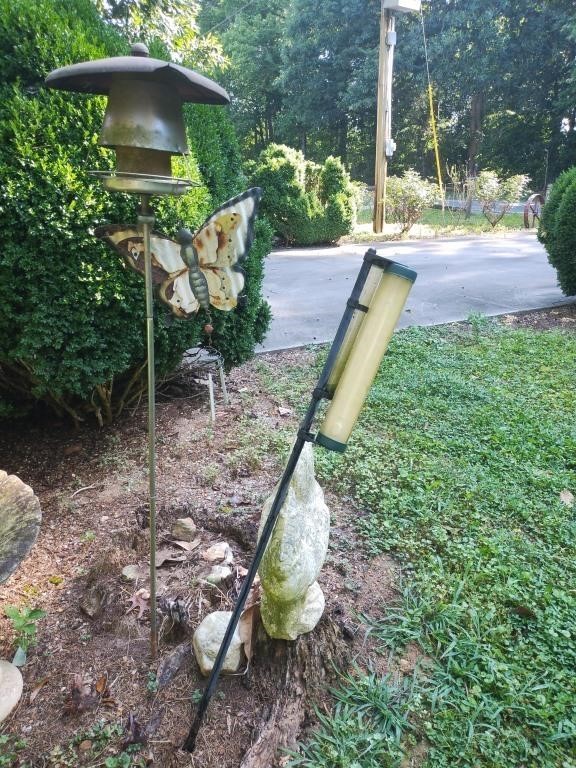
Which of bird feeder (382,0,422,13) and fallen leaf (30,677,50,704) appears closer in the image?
fallen leaf (30,677,50,704)

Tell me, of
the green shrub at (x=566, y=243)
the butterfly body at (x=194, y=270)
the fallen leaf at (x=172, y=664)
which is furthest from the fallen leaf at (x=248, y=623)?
the green shrub at (x=566, y=243)

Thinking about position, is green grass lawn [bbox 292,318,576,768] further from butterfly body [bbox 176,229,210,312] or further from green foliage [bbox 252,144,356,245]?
green foliage [bbox 252,144,356,245]

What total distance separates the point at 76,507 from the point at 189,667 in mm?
1084

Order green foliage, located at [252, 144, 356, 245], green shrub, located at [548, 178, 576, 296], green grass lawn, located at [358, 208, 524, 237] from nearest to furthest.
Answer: green shrub, located at [548, 178, 576, 296] → green foliage, located at [252, 144, 356, 245] → green grass lawn, located at [358, 208, 524, 237]

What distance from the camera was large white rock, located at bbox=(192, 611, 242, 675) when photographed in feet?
4.97

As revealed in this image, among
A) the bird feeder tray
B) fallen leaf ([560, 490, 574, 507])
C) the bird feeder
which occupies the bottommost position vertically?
fallen leaf ([560, 490, 574, 507])

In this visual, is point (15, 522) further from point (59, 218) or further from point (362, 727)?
point (59, 218)

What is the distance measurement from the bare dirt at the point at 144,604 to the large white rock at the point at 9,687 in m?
0.05

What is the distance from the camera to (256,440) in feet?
9.70

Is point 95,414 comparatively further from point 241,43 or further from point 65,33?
point 241,43

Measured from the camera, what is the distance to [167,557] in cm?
201

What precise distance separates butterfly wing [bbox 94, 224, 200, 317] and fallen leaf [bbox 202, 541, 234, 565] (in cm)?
99

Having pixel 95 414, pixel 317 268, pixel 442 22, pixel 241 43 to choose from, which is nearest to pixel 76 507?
pixel 95 414

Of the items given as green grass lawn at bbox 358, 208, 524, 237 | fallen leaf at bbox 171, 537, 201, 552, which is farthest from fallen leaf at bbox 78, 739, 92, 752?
green grass lawn at bbox 358, 208, 524, 237
